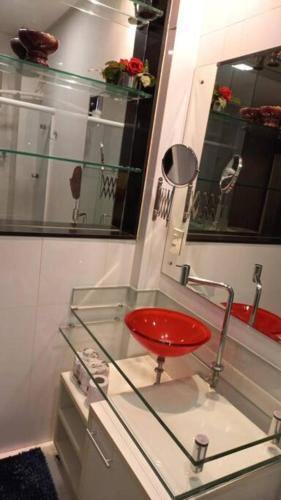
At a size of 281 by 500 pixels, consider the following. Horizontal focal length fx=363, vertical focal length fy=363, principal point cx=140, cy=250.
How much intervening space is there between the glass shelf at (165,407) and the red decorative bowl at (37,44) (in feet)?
3.04

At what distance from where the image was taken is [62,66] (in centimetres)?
172

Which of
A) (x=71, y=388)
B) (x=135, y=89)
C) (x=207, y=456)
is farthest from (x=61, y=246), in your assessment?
(x=207, y=456)

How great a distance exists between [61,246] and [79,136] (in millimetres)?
650

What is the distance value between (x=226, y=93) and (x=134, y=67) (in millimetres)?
377

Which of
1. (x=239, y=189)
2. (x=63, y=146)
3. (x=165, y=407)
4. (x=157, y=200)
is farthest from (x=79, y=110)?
(x=165, y=407)

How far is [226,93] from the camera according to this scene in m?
1.41

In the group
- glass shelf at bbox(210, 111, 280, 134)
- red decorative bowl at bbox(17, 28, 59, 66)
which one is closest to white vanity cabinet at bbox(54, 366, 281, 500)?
glass shelf at bbox(210, 111, 280, 134)

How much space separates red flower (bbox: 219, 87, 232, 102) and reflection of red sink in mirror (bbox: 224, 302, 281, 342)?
31.1 inches

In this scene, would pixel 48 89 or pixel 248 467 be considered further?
pixel 48 89

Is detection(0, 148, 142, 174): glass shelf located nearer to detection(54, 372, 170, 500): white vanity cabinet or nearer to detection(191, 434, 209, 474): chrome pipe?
detection(54, 372, 170, 500): white vanity cabinet

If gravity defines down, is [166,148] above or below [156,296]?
above

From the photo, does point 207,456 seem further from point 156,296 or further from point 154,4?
point 154,4

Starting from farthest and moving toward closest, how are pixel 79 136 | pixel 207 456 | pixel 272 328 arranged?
pixel 79 136
pixel 272 328
pixel 207 456

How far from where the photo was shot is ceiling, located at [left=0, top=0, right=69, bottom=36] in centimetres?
158
